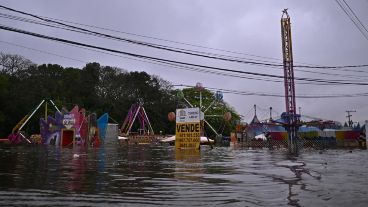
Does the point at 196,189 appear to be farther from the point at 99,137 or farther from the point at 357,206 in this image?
the point at 99,137

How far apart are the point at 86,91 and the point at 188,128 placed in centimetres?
6273

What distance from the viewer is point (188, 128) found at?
3212 cm

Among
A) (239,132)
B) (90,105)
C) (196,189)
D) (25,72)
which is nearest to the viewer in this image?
(196,189)

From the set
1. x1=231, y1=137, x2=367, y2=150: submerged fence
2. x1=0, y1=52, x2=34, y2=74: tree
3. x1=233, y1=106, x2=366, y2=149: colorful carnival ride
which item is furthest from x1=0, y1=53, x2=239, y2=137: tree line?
x1=231, y1=137, x2=367, y2=150: submerged fence

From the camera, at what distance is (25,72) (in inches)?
3147

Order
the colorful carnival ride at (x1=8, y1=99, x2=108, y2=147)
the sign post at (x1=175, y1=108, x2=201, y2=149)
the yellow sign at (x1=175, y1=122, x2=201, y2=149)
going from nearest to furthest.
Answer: the sign post at (x1=175, y1=108, x2=201, y2=149) < the yellow sign at (x1=175, y1=122, x2=201, y2=149) < the colorful carnival ride at (x1=8, y1=99, x2=108, y2=147)

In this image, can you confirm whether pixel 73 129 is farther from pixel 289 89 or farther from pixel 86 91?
pixel 86 91

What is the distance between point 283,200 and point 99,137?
147ft

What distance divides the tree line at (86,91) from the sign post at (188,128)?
43.4 metres

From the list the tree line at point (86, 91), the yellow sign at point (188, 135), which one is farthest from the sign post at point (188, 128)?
the tree line at point (86, 91)

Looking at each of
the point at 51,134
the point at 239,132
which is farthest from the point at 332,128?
the point at 51,134

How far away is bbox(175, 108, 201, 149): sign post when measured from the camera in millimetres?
31594

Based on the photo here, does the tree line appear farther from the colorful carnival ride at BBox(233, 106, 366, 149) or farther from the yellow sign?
the yellow sign

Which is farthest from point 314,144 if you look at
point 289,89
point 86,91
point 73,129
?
point 86,91
